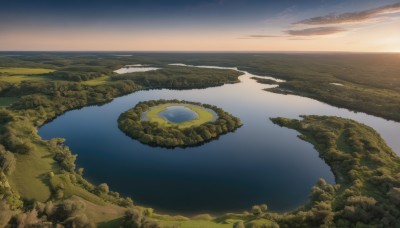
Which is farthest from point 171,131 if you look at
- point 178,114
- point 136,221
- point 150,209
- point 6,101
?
point 6,101

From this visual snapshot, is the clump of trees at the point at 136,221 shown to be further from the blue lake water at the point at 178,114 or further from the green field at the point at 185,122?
the blue lake water at the point at 178,114

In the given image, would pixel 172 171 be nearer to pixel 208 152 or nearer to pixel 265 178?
pixel 208 152

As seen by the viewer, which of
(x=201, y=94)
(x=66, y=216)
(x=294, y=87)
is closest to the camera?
(x=66, y=216)

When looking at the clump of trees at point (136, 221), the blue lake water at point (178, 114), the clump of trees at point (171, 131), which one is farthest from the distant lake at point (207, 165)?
the blue lake water at point (178, 114)

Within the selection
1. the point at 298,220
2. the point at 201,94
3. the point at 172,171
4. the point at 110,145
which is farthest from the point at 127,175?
the point at 201,94

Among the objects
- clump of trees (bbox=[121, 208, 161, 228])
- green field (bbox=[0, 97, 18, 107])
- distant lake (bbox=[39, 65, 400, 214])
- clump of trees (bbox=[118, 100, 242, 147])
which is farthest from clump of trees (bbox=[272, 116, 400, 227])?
green field (bbox=[0, 97, 18, 107])
